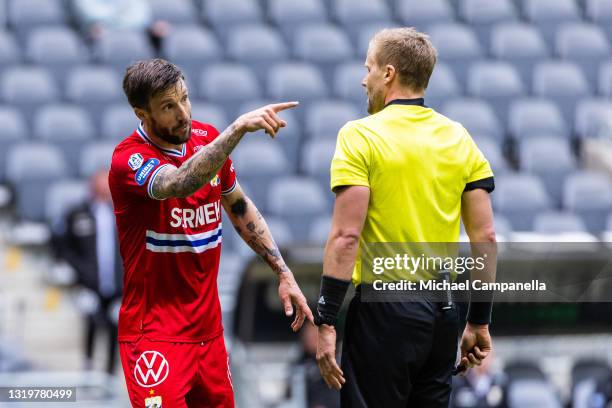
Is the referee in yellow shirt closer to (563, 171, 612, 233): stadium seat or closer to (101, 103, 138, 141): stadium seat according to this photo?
(101, 103, 138, 141): stadium seat

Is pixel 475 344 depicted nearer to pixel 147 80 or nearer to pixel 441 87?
pixel 147 80

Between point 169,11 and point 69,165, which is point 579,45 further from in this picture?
point 69,165

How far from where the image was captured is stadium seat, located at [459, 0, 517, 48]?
12789mm

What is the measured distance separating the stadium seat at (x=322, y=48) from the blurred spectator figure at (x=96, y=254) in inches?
160

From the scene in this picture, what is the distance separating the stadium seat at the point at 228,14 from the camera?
1219cm

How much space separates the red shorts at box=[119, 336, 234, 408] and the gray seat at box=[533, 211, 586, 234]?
19.3ft

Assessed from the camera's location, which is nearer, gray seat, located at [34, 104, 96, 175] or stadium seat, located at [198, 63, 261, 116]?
gray seat, located at [34, 104, 96, 175]

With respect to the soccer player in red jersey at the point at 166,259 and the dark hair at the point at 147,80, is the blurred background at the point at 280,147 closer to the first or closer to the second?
the soccer player in red jersey at the point at 166,259

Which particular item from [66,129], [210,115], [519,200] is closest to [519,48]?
[519,200]

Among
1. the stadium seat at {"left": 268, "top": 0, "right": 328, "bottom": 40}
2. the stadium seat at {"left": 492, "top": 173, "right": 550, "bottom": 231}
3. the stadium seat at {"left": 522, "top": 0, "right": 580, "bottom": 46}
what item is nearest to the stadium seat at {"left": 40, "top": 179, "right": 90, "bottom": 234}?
the stadium seat at {"left": 268, "top": 0, "right": 328, "bottom": 40}

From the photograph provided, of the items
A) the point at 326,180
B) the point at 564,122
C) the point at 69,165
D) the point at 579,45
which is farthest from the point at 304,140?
the point at 579,45

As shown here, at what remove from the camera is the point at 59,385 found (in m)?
6.75

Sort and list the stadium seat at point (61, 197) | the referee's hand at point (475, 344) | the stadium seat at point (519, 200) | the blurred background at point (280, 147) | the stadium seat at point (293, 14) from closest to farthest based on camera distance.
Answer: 1. the referee's hand at point (475, 344)
2. the blurred background at point (280, 147)
3. the stadium seat at point (61, 197)
4. the stadium seat at point (519, 200)
5. the stadium seat at point (293, 14)

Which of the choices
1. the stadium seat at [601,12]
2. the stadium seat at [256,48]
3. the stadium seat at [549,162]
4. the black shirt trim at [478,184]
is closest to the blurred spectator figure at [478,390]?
the stadium seat at [549,162]
